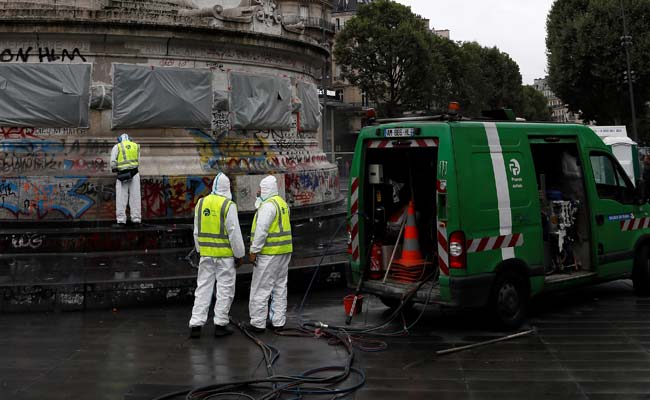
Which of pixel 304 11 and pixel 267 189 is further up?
pixel 304 11

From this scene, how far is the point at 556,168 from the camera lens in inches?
360

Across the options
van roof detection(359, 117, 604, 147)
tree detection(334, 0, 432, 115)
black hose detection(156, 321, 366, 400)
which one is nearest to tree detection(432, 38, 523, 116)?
tree detection(334, 0, 432, 115)

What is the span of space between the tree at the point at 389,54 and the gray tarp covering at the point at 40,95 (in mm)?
36152

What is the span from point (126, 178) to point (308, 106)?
590 cm

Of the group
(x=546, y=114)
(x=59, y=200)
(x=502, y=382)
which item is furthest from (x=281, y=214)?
(x=546, y=114)

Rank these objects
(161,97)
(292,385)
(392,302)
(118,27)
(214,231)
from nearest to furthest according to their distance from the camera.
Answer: (292,385), (214,231), (392,302), (118,27), (161,97)

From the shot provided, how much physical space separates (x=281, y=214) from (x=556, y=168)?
4058 millimetres

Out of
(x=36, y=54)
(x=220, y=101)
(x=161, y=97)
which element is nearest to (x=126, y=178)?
(x=161, y=97)

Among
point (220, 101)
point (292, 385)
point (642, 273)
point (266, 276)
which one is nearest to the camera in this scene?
point (292, 385)

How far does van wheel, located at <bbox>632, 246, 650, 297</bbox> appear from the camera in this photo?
9.40 meters

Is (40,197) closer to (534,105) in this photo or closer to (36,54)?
(36,54)

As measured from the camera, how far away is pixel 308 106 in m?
16.4

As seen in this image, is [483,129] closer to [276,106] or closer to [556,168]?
[556,168]

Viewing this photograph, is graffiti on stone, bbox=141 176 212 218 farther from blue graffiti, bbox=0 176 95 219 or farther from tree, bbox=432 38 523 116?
tree, bbox=432 38 523 116
